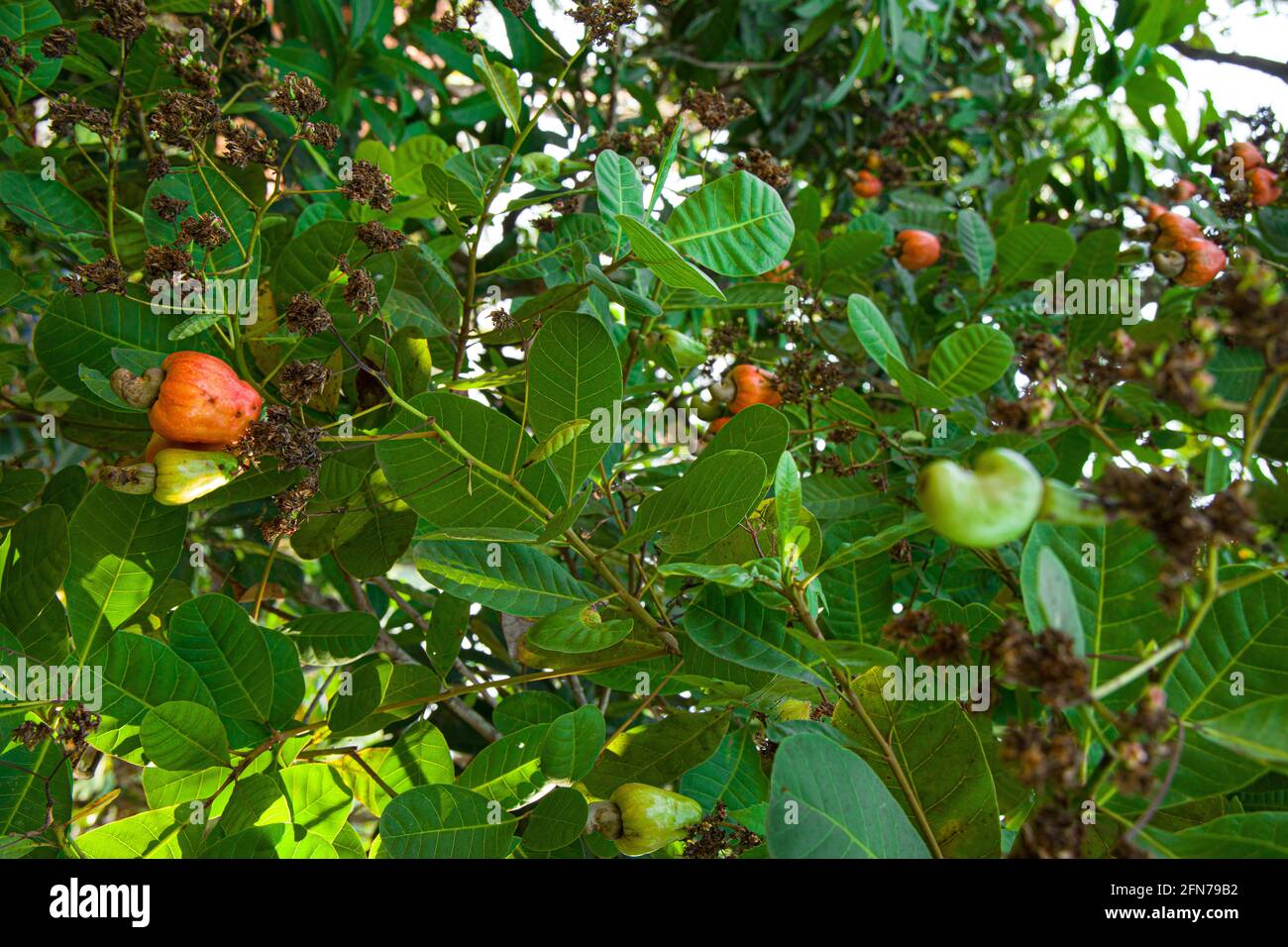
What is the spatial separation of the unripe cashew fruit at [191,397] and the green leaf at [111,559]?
0.11 metres

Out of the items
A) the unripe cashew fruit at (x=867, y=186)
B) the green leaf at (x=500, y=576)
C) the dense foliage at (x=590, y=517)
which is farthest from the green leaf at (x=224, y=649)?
the unripe cashew fruit at (x=867, y=186)

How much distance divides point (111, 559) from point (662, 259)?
62cm

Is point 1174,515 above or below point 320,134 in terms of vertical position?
below

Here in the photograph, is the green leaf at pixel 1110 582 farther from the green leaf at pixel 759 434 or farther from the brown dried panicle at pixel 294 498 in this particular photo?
the brown dried panicle at pixel 294 498

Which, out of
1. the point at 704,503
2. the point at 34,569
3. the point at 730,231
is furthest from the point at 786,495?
the point at 34,569

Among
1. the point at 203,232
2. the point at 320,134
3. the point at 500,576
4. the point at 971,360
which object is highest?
the point at 320,134

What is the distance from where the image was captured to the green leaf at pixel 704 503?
0.77m

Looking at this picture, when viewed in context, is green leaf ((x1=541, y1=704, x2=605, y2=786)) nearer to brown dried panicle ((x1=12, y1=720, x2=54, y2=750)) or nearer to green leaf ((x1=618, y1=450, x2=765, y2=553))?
green leaf ((x1=618, y1=450, x2=765, y2=553))

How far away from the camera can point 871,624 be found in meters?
0.94

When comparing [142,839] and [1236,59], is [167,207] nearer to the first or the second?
[142,839]

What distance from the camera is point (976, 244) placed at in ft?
5.01

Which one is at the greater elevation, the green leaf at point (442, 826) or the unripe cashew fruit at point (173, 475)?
the unripe cashew fruit at point (173, 475)
